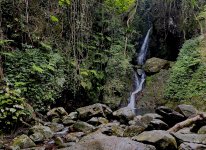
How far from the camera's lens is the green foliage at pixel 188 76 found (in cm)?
1180

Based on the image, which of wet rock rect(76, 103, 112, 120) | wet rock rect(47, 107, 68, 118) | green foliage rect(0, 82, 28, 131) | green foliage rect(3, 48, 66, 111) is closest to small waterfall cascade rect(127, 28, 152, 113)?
wet rock rect(76, 103, 112, 120)

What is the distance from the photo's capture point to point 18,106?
773cm

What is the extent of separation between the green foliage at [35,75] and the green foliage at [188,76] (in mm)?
4915

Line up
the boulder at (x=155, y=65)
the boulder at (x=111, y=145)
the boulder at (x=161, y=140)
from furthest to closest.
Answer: the boulder at (x=155, y=65)
the boulder at (x=161, y=140)
the boulder at (x=111, y=145)

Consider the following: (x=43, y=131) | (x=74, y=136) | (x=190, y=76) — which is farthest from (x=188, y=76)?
(x=43, y=131)

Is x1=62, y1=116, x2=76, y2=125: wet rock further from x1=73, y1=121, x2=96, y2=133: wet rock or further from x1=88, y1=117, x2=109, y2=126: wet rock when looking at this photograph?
x1=73, y1=121, x2=96, y2=133: wet rock

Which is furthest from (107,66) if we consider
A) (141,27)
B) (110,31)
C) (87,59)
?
(141,27)

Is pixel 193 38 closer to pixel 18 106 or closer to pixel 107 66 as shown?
pixel 107 66

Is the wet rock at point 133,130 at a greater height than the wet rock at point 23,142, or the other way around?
the wet rock at point 133,130

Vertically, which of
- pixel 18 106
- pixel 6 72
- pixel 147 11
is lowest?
pixel 18 106

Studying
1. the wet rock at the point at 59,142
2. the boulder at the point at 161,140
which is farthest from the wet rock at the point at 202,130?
the wet rock at the point at 59,142

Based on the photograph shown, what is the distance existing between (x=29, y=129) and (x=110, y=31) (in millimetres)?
7856

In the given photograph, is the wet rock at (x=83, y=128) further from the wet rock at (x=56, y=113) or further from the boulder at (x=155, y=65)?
the boulder at (x=155, y=65)

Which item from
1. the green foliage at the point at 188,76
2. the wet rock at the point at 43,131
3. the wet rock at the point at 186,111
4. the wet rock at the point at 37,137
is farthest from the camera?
Answer: the green foliage at the point at 188,76
